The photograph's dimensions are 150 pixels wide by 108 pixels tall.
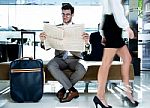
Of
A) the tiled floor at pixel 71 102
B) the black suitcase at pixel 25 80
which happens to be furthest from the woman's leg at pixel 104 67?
the black suitcase at pixel 25 80

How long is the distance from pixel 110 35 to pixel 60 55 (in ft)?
3.24

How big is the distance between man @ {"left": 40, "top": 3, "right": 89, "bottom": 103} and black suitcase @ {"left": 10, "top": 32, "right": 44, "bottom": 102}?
0.22 meters

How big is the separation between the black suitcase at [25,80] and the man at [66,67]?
220 millimetres

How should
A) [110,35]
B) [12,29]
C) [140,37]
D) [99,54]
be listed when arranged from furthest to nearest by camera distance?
[140,37] → [12,29] → [99,54] → [110,35]

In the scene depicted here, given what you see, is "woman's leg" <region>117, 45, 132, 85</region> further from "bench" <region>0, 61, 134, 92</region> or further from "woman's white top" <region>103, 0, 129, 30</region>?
"bench" <region>0, 61, 134, 92</region>

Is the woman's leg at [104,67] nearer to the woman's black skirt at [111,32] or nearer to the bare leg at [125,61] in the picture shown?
the woman's black skirt at [111,32]

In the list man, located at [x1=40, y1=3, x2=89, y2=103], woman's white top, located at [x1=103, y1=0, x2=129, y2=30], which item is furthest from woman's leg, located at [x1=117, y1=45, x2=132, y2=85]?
man, located at [x1=40, y1=3, x2=89, y2=103]

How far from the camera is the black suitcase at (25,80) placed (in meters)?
3.33

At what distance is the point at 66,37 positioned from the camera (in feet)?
11.4

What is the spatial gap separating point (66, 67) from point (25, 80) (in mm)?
542

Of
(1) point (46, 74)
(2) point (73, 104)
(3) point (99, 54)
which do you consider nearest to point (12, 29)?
(3) point (99, 54)

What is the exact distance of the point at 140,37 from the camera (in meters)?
8.50

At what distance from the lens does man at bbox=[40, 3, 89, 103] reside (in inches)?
136

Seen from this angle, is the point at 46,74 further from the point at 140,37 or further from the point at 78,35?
the point at 140,37
